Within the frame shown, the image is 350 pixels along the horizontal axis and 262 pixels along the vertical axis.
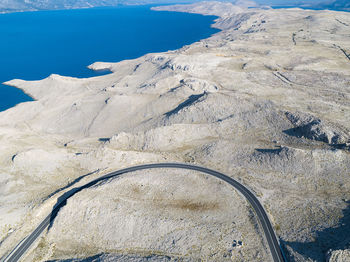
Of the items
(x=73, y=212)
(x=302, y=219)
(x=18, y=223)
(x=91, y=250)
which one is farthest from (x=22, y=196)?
(x=302, y=219)

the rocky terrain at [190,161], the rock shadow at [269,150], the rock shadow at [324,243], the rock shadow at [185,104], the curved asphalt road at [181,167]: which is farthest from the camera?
the rock shadow at [185,104]

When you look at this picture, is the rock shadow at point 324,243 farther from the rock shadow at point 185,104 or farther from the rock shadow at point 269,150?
the rock shadow at point 185,104

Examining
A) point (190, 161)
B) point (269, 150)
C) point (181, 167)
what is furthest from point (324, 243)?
point (190, 161)

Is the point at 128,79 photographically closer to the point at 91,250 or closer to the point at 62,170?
the point at 62,170

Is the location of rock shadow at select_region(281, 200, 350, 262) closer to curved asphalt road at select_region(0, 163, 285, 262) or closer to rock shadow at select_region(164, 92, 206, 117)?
curved asphalt road at select_region(0, 163, 285, 262)

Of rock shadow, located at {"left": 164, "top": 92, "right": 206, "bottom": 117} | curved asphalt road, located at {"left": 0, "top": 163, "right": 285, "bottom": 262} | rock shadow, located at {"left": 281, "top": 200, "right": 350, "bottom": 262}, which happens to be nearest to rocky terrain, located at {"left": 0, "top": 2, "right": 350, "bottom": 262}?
rock shadow, located at {"left": 281, "top": 200, "right": 350, "bottom": 262}

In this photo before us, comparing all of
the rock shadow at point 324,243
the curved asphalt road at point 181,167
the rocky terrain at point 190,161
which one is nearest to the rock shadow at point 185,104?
the rocky terrain at point 190,161

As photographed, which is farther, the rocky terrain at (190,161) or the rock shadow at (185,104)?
the rock shadow at (185,104)
